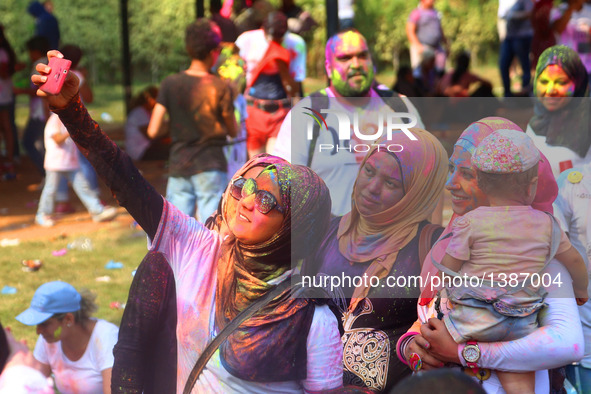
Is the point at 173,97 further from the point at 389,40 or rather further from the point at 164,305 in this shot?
the point at 389,40

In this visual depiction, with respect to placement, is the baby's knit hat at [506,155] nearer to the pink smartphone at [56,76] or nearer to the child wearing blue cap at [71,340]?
the pink smartphone at [56,76]

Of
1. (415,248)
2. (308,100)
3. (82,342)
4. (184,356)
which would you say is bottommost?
(82,342)

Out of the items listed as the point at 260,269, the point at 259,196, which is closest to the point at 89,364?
the point at 260,269

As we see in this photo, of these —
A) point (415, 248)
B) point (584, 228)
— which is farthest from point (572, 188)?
point (415, 248)

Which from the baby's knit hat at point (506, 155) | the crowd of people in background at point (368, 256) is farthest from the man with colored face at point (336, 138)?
the baby's knit hat at point (506, 155)

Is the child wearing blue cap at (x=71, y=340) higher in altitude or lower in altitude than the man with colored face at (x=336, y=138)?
lower

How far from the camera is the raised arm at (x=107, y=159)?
8.69 feet

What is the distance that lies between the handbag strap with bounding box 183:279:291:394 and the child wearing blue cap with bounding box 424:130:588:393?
58 cm

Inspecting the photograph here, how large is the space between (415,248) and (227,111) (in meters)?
3.63

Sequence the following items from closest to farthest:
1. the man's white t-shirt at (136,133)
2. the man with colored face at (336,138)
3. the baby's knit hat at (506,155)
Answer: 1. the baby's knit hat at (506,155)
2. the man with colored face at (336,138)
3. the man's white t-shirt at (136,133)

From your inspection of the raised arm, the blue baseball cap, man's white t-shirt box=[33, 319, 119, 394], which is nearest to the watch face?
the raised arm

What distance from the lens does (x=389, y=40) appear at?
2400 cm

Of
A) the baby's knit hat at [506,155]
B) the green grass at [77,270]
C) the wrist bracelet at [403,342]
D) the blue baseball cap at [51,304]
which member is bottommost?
the green grass at [77,270]

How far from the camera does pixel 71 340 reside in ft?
13.8
